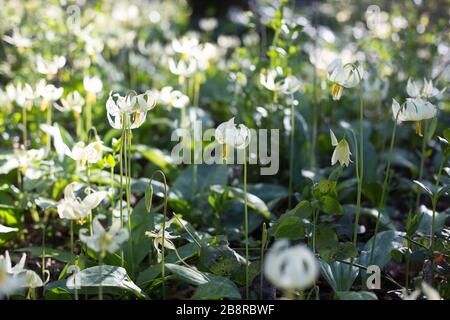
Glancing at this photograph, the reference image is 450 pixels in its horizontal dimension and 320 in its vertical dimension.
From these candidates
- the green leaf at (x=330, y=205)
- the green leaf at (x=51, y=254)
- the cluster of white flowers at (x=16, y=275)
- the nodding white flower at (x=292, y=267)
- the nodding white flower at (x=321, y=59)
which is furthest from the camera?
the nodding white flower at (x=321, y=59)

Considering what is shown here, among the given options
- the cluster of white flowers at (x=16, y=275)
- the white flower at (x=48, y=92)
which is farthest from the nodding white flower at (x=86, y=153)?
the white flower at (x=48, y=92)

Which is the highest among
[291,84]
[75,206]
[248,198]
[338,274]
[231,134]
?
[291,84]

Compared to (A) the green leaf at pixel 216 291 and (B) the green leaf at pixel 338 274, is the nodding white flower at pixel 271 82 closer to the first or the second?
(B) the green leaf at pixel 338 274

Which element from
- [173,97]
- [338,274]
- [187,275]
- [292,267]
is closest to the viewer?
[292,267]

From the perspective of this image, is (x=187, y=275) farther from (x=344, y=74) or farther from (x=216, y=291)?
(x=344, y=74)

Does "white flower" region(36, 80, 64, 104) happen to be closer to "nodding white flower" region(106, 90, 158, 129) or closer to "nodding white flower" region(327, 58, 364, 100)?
"nodding white flower" region(106, 90, 158, 129)

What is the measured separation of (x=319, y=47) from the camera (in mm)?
4105

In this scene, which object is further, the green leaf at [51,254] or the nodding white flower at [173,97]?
the nodding white flower at [173,97]

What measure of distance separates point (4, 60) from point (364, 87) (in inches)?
88.9

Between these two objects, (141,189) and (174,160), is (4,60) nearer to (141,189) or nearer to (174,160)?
(174,160)

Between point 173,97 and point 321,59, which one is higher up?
point 321,59

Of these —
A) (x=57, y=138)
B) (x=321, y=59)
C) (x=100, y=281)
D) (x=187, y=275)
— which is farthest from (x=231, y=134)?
(x=321, y=59)

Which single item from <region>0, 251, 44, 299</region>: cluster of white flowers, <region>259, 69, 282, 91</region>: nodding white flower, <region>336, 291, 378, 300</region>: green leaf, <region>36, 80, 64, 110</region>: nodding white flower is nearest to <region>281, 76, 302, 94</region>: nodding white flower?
<region>259, 69, 282, 91</region>: nodding white flower
